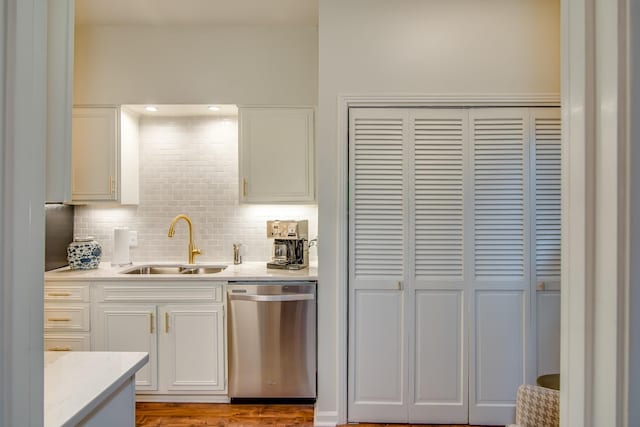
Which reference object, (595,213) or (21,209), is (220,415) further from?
(595,213)

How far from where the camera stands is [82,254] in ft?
10.3

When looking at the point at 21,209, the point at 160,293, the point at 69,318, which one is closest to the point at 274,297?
the point at 160,293

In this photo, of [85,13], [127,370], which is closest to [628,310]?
[127,370]

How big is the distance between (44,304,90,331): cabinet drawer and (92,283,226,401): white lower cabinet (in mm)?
79

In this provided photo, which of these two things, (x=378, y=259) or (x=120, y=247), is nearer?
(x=378, y=259)

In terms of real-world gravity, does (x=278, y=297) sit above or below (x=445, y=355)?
above

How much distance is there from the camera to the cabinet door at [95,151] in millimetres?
3086

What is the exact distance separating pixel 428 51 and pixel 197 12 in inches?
→ 66.8

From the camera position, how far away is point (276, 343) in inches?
109

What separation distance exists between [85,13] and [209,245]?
1.96 m

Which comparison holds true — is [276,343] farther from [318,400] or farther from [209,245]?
[209,245]

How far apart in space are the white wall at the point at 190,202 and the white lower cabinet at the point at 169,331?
66 centimetres

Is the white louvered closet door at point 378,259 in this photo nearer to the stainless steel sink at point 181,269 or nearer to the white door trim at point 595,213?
the stainless steel sink at point 181,269

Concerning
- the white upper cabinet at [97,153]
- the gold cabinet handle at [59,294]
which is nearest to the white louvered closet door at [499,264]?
the white upper cabinet at [97,153]
